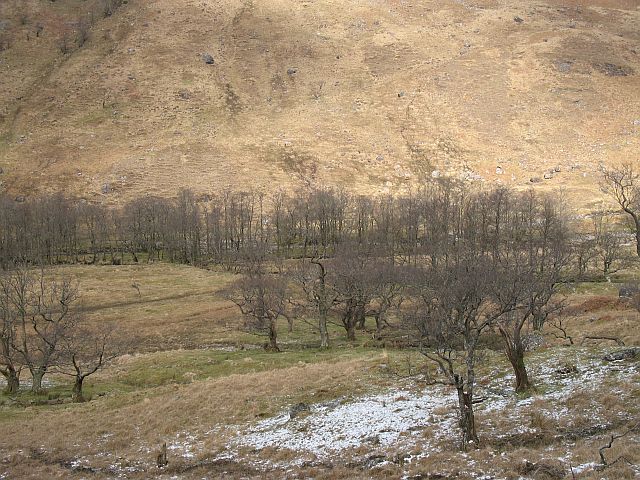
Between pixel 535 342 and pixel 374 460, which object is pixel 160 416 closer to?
pixel 374 460

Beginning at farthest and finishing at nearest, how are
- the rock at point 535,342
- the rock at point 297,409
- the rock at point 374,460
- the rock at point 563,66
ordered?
the rock at point 563,66 → the rock at point 535,342 → the rock at point 297,409 → the rock at point 374,460

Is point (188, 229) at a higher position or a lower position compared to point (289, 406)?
higher

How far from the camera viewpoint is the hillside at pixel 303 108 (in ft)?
472

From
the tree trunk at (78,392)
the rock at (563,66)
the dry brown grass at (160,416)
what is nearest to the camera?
the dry brown grass at (160,416)

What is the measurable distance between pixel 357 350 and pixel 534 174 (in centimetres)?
11581

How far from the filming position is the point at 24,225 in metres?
106

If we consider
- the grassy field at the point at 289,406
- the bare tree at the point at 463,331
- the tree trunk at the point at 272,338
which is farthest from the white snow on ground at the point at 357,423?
the tree trunk at the point at 272,338

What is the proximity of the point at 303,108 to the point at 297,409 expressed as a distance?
475 feet

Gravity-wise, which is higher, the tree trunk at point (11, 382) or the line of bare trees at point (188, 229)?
the line of bare trees at point (188, 229)

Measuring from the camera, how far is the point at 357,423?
26.3 m

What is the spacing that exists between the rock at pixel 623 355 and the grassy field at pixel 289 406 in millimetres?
694

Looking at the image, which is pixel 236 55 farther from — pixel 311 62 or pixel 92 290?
pixel 92 290

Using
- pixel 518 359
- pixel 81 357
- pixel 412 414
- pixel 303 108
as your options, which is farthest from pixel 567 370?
pixel 303 108

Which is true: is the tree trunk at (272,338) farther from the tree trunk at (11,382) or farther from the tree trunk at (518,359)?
the tree trunk at (518,359)
